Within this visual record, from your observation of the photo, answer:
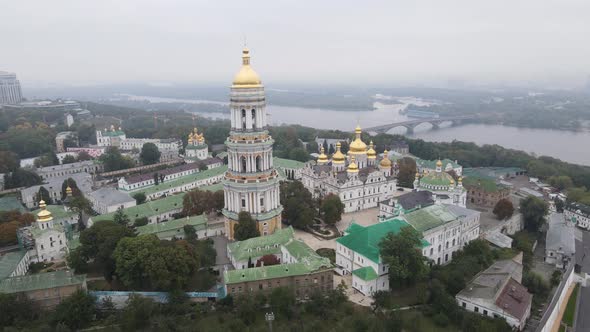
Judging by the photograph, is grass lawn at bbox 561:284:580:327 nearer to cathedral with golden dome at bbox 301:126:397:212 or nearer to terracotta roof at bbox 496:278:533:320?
terracotta roof at bbox 496:278:533:320

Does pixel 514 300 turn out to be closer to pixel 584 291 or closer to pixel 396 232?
pixel 396 232

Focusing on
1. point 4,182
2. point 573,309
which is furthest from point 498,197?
point 4,182

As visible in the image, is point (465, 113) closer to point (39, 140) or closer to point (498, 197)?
point (498, 197)

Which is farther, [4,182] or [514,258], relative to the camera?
[4,182]

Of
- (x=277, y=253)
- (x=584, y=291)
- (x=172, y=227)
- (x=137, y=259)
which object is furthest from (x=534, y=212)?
(x=137, y=259)

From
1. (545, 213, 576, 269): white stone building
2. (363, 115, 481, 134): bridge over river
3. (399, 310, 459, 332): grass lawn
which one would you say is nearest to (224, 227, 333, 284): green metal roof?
(399, 310, 459, 332): grass lawn

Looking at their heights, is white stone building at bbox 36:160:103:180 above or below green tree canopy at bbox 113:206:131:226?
below
